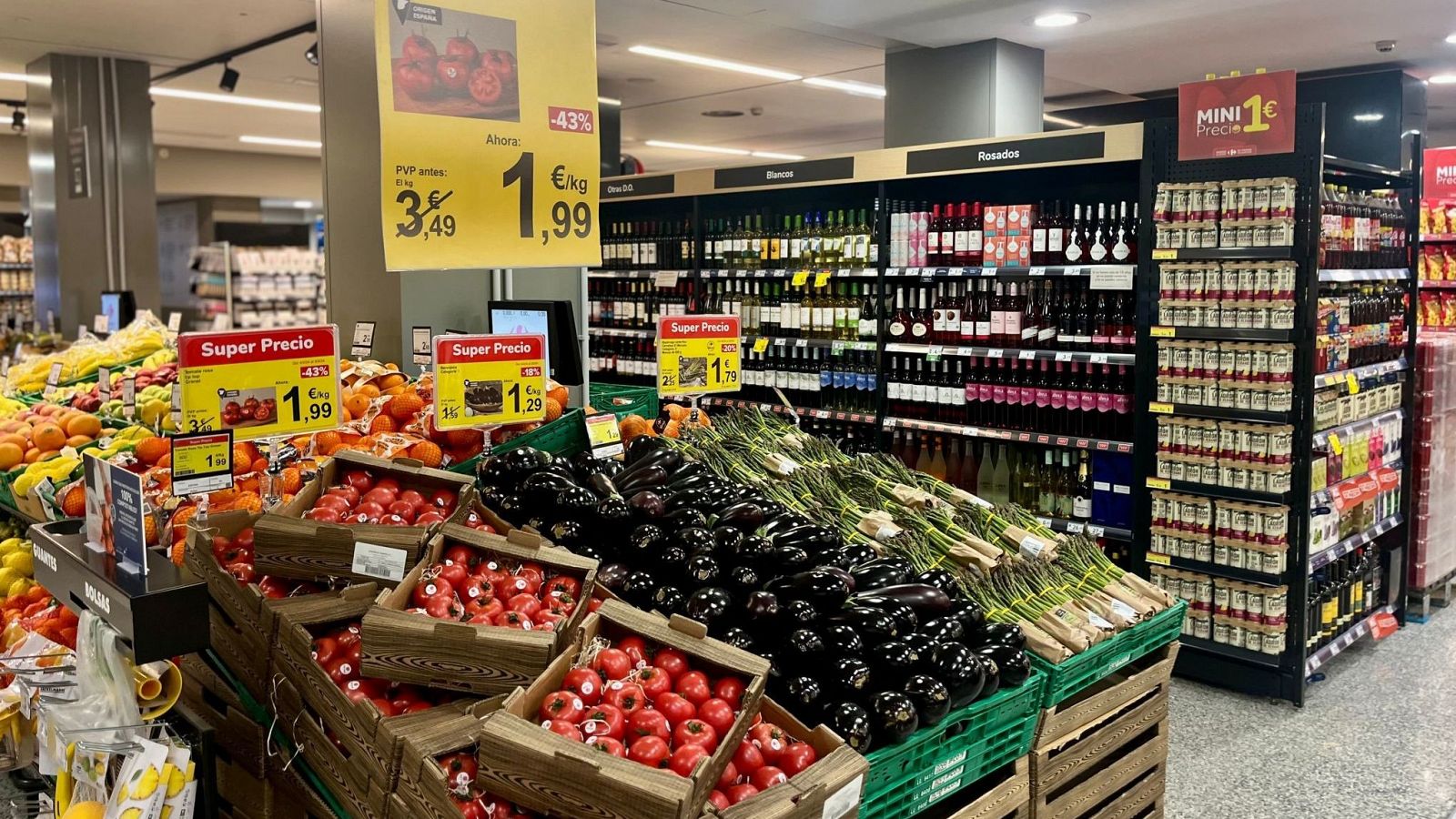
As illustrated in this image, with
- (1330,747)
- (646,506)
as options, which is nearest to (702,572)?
(646,506)

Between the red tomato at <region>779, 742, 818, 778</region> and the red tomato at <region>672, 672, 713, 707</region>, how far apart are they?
0.58 feet

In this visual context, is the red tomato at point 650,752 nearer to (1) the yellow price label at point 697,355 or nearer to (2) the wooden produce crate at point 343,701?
(2) the wooden produce crate at point 343,701

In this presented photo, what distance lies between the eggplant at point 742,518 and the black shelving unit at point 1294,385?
2.79 meters

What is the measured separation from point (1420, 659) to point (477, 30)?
534 cm

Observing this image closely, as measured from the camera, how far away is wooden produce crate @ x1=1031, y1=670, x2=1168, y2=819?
2633 mm

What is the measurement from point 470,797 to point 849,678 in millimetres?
790

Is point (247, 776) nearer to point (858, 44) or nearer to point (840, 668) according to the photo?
point (840, 668)

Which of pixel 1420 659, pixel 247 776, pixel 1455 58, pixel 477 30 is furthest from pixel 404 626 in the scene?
pixel 1455 58

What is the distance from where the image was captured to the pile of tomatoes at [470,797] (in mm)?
1768

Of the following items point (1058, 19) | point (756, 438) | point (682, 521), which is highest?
point (1058, 19)

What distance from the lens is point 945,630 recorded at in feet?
7.93

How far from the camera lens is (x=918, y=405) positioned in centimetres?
607

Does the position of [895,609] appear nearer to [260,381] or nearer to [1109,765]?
[1109,765]

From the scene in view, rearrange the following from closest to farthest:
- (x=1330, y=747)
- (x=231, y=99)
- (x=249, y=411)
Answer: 1. (x=249, y=411)
2. (x=1330, y=747)
3. (x=231, y=99)
